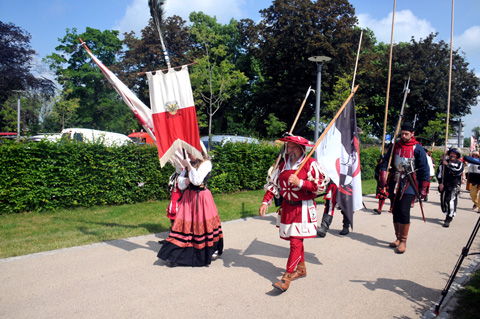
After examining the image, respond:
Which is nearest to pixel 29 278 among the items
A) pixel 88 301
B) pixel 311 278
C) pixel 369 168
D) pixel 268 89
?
pixel 88 301

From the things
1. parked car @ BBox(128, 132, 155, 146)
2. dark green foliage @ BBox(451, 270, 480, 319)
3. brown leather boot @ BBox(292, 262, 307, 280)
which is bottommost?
dark green foliage @ BBox(451, 270, 480, 319)

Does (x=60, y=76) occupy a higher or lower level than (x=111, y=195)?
higher

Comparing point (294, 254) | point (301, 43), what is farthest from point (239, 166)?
point (301, 43)

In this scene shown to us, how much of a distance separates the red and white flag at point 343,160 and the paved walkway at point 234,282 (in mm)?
971

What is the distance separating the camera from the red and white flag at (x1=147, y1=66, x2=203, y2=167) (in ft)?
15.7

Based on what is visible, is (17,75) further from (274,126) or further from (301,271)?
(301,271)

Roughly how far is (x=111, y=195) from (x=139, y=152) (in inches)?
55.2

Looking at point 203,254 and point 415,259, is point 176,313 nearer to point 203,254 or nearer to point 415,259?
point 203,254

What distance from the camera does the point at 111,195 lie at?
30.7 feet

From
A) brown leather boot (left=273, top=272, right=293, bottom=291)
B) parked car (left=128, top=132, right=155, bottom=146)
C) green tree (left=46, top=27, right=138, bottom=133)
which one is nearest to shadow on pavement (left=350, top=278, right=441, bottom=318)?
brown leather boot (left=273, top=272, right=293, bottom=291)

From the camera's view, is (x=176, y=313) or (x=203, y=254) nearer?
(x=176, y=313)

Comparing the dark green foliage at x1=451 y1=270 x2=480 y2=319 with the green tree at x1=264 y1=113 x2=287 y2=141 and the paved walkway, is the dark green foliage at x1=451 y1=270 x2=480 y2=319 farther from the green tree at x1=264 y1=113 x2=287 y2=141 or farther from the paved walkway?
the green tree at x1=264 y1=113 x2=287 y2=141

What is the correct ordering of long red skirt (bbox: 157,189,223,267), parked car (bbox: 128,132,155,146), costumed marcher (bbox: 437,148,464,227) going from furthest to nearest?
1. parked car (bbox: 128,132,155,146)
2. costumed marcher (bbox: 437,148,464,227)
3. long red skirt (bbox: 157,189,223,267)

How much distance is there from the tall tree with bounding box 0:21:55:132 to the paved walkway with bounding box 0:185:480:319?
29.7 metres
